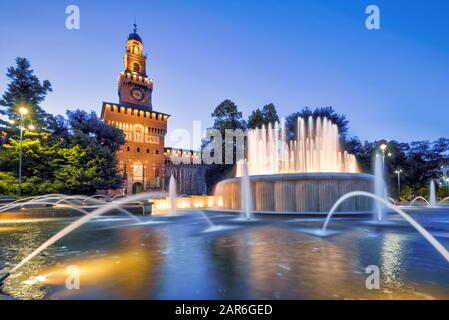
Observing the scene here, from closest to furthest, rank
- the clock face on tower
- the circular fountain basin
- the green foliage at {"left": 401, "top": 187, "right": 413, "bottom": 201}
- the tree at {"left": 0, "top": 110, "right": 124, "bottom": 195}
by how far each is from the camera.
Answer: the circular fountain basin, the tree at {"left": 0, "top": 110, "right": 124, "bottom": 195}, the green foliage at {"left": 401, "top": 187, "right": 413, "bottom": 201}, the clock face on tower

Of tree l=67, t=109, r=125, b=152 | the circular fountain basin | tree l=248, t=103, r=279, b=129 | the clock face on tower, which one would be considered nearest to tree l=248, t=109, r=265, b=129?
tree l=248, t=103, r=279, b=129

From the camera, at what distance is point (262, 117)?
35.9 m

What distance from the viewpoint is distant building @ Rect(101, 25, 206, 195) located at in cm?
4712

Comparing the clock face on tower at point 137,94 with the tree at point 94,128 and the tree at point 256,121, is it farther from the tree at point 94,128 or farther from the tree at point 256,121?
the tree at point 256,121

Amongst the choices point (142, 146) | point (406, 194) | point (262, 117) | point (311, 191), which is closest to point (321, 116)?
point (262, 117)

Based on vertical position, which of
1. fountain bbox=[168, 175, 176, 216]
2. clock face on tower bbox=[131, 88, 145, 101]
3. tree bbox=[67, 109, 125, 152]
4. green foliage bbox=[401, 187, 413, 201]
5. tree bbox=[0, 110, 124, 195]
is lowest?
green foliage bbox=[401, 187, 413, 201]

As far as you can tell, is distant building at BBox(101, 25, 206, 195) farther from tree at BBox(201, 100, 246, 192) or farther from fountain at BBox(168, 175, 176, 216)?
fountain at BBox(168, 175, 176, 216)

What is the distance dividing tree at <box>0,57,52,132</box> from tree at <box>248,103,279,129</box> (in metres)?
25.2

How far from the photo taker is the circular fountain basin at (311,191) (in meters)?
12.4

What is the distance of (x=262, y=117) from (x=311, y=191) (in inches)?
977

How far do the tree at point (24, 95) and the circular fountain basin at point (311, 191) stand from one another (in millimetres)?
22975

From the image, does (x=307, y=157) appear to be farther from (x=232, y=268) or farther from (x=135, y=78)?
(x=135, y=78)

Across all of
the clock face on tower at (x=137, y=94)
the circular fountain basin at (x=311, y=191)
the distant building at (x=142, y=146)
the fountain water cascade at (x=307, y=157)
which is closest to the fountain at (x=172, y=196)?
the fountain water cascade at (x=307, y=157)
